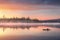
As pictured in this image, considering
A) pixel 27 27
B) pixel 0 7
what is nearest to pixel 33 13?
pixel 27 27

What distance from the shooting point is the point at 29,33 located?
3566 millimetres

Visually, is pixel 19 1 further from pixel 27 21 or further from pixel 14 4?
pixel 27 21

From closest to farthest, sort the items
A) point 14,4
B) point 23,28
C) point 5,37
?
point 5,37 → point 14,4 → point 23,28

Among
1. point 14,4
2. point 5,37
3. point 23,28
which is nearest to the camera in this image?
point 5,37

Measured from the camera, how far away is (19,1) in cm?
352

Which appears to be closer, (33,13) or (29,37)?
(29,37)

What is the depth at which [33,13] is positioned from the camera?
3.62 metres

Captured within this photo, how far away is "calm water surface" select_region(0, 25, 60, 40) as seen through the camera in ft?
11.0

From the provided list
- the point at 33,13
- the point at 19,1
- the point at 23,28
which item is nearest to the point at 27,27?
the point at 23,28

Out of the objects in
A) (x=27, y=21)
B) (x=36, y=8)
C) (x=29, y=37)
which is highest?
(x=36, y=8)

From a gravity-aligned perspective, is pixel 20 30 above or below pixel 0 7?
below

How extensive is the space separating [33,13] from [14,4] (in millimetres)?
386

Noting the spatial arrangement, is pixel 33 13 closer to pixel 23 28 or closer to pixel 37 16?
pixel 37 16

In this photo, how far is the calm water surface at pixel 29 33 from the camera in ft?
11.0
